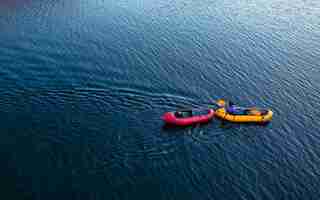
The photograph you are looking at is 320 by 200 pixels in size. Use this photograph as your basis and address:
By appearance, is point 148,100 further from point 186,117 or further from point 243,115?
point 243,115

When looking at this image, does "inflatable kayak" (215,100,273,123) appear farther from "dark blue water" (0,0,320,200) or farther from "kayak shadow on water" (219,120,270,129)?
"dark blue water" (0,0,320,200)

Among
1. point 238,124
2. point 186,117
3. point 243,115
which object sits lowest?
point 238,124

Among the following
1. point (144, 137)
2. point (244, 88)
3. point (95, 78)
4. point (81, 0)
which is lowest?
point (144, 137)

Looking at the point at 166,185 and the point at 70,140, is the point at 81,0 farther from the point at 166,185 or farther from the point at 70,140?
the point at 166,185

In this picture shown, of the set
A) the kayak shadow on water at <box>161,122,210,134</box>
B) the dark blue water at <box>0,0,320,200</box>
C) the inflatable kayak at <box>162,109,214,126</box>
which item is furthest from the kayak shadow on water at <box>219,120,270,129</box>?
the kayak shadow on water at <box>161,122,210,134</box>

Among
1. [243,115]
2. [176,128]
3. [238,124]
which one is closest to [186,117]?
[176,128]

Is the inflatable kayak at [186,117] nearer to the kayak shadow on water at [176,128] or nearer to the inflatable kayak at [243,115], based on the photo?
the kayak shadow on water at [176,128]

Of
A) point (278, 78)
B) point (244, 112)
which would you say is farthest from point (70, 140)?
point (278, 78)
